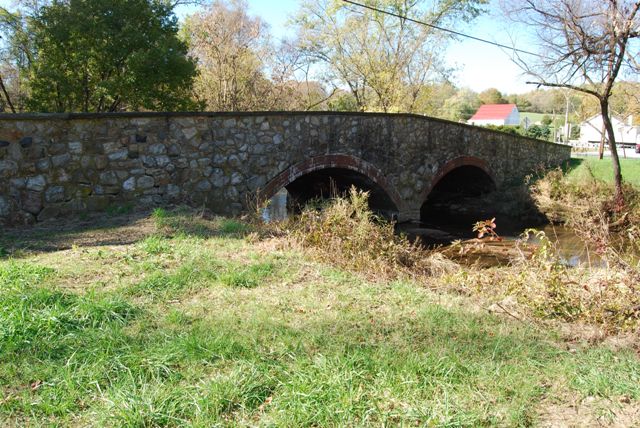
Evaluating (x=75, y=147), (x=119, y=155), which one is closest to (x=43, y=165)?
(x=75, y=147)

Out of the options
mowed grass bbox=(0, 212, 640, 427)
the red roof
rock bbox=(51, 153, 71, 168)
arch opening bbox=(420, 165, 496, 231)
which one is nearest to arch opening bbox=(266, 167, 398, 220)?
arch opening bbox=(420, 165, 496, 231)

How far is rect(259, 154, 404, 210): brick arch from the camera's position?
10.2 meters

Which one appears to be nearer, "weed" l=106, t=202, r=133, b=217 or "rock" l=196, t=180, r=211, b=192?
"weed" l=106, t=202, r=133, b=217

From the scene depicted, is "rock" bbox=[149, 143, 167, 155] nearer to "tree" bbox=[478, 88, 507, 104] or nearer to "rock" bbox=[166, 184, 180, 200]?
"rock" bbox=[166, 184, 180, 200]

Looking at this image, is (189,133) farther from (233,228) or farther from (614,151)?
(614,151)

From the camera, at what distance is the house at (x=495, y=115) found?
199 ft

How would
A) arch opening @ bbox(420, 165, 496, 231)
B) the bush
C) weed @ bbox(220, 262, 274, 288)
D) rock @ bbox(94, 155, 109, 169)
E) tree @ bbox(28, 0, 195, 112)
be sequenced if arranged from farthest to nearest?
arch opening @ bbox(420, 165, 496, 231) < tree @ bbox(28, 0, 195, 112) < rock @ bbox(94, 155, 109, 169) < the bush < weed @ bbox(220, 262, 274, 288)

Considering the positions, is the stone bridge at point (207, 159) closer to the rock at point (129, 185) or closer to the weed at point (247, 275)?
the rock at point (129, 185)

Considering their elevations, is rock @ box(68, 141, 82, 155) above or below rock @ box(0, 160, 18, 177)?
above

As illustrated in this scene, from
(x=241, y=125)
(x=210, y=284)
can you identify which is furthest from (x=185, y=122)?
(x=210, y=284)

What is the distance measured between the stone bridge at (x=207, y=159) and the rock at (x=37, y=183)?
0.05ft

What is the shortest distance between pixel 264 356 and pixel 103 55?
11479 millimetres

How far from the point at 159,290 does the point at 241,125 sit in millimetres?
5486

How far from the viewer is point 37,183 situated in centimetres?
729
